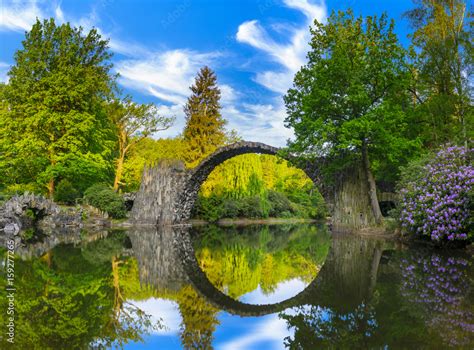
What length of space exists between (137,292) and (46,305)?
45.1 inches

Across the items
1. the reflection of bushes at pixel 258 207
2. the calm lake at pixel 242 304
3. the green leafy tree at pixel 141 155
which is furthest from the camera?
the green leafy tree at pixel 141 155

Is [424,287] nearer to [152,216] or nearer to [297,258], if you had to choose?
[297,258]

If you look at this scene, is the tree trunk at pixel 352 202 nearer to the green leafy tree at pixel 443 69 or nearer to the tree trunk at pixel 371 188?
the tree trunk at pixel 371 188

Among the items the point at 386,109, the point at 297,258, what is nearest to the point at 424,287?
the point at 297,258

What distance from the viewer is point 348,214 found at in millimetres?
15875

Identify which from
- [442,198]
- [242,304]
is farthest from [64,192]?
[242,304]

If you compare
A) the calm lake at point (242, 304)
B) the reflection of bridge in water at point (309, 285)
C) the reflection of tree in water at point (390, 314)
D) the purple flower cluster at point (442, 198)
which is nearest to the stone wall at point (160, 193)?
the reflection of bridge in water at point (309, 285)

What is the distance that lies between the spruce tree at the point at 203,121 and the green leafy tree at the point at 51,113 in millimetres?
7599

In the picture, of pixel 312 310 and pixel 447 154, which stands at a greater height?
pixel 447 154

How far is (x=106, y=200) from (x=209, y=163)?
582 cm

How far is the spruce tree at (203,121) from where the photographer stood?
2695cm

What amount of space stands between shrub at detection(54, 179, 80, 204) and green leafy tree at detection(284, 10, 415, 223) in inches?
496

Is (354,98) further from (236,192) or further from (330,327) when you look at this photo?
(236,192)

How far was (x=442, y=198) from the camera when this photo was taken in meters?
9.59
